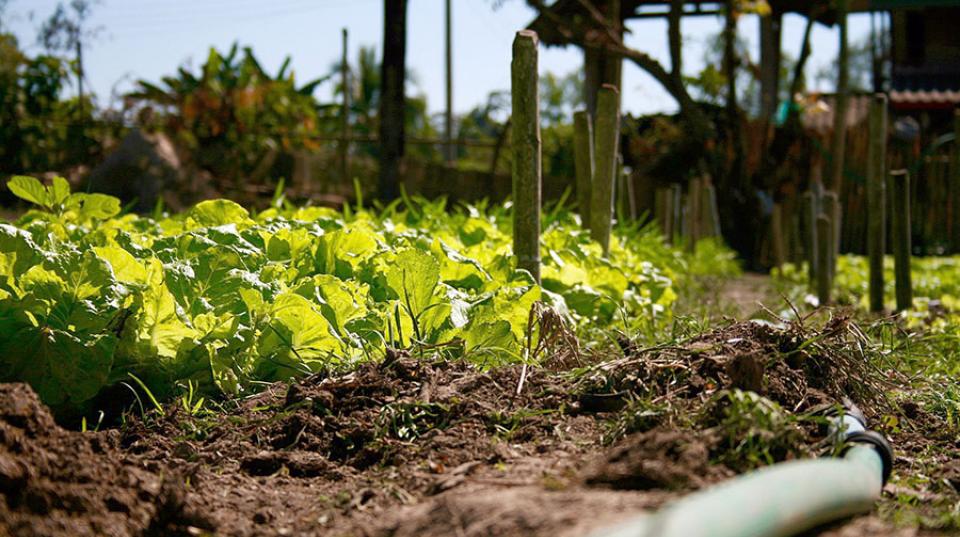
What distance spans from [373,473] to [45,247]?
1881mm

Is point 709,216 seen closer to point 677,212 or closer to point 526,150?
point 677,212

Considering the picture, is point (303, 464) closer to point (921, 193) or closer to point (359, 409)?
point (359, 409)

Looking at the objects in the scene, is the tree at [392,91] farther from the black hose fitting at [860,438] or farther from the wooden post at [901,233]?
the black hose fitting at [860,438]

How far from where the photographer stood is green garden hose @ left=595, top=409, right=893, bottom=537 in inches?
56.3

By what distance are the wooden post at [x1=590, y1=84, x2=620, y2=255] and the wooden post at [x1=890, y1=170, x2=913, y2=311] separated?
1.68 m

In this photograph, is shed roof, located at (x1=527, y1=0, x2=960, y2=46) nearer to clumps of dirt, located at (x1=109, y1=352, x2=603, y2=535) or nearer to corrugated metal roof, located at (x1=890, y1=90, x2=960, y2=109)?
corrugated metal roof, located at (x1=890, y1=90, x2=960, y2=109)

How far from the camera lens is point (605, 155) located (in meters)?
→ 6.21

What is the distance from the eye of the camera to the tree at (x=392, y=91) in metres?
14.9

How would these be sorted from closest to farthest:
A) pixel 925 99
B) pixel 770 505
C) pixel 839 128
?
pixel 770 505
pixel 839 128
pixel 925 99

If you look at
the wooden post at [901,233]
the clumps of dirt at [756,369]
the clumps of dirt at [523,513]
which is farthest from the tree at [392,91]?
the clumps of dirt at [523,513]

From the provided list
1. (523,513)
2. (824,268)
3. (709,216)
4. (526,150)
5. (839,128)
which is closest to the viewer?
(523,513)

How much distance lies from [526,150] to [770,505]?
309cm

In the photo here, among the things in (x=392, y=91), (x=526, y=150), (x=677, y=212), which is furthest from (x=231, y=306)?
(x=392, y=91)

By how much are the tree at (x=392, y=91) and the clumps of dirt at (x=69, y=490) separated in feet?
41.7
